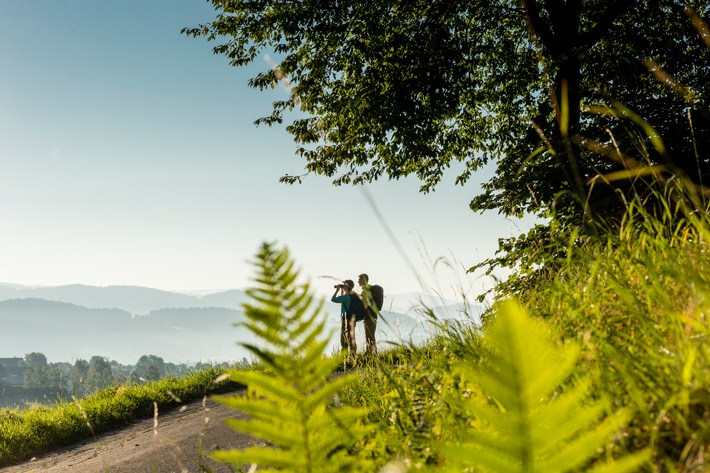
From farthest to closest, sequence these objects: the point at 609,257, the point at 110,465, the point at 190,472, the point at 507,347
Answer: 1. the point at 110,465
2. the point at 190,472
3. the point at 609,257
4. the point at 507,347

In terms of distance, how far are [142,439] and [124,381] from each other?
228 inches

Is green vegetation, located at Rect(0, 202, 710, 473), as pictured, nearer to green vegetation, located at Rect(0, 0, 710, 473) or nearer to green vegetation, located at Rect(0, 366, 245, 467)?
green vegetation, located at Rect(0, 0, 710, 473)

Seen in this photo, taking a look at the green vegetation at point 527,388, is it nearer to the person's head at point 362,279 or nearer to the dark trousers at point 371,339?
the dark trousers at point 371,339

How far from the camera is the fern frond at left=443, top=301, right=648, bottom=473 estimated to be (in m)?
0.44

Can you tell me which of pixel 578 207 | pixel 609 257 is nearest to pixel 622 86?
pixel 578 207

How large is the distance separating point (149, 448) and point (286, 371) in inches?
263

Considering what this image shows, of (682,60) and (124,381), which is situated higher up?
(682,60)

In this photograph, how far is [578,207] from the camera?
691cm

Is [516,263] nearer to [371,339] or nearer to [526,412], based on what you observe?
[371,339]

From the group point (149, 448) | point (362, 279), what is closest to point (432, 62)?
point (362, 279)

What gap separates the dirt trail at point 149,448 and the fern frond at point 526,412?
4.14 meters

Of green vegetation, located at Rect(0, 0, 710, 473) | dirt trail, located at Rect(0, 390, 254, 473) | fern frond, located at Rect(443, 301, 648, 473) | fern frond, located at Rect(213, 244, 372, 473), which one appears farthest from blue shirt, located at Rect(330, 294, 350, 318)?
fern frond, located at Rect(443, 301, 648, 473)

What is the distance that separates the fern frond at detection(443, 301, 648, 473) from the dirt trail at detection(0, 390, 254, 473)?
4143 millimetres

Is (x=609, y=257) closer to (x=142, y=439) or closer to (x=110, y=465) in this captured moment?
(x=110, y=465)
